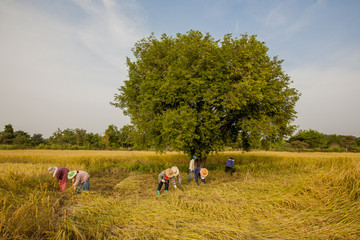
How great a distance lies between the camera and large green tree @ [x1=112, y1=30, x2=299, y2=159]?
10062 mm

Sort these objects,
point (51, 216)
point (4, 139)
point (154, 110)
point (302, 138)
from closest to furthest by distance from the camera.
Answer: point (51, 216)
point (154, 110)
point (4, 139)
point (302, 138)

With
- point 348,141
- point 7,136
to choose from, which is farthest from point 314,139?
point 7,136

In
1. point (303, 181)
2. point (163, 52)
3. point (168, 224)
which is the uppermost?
point (163, 52)

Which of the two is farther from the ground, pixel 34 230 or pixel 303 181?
pixel 303 181

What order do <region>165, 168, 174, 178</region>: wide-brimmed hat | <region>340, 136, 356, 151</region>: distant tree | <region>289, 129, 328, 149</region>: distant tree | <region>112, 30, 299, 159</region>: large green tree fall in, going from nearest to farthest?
<region>165, 168, 174, 178</region>: wide-brimmed hat → <region>112, 30, 299, 159</region>: large green tree → <region>289, 129, 328, 149</region>: distant tree → <region>340, 136, 356, 151</region>: distant tree

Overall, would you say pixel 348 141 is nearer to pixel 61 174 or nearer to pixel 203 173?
pixel 203 173

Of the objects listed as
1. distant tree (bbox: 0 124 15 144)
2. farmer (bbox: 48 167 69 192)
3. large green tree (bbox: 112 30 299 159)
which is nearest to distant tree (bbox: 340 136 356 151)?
large green tree (bbox: 112 30 299 159)

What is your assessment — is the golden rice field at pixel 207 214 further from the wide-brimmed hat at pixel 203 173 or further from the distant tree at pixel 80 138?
the distant tree at pixel 80 138

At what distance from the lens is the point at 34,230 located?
3.35 metres

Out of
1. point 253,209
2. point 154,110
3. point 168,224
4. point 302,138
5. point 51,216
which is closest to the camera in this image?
point 51,216

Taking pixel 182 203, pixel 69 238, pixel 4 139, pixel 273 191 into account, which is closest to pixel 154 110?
pixel 182 203

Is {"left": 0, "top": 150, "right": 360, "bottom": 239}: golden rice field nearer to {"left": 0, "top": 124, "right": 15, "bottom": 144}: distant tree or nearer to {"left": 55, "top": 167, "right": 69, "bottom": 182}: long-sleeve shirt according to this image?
{"left": 55, "top": 167, "right": 69, "bottom": 182}: long-sleeve shirt

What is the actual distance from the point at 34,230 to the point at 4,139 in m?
64.3

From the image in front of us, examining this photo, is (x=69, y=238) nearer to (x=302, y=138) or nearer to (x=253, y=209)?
(x=253, y=209)
